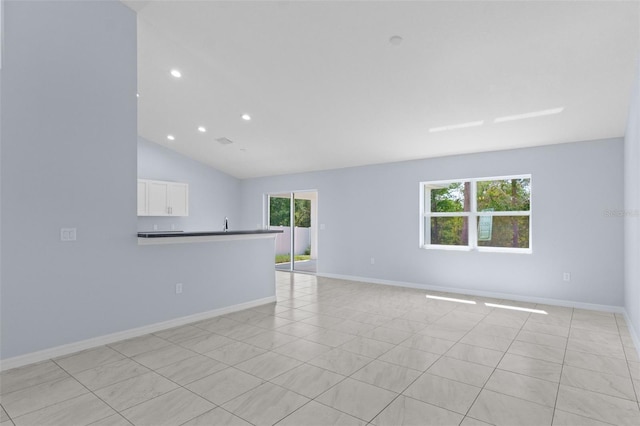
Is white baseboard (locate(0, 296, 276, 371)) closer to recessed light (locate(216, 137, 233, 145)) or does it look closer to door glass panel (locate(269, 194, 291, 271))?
recessed light (locate(216, 137, 233, 145))

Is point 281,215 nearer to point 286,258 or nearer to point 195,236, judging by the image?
point 286,258

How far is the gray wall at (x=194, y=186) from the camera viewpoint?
23.9 ft

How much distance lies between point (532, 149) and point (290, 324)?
171 inches

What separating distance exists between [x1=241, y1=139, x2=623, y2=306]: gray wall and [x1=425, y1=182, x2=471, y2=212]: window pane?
23 cm

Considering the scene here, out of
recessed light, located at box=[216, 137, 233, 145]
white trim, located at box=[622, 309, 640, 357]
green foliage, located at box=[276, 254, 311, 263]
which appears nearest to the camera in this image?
white trim, located at box=[622, 309, 640, 357]

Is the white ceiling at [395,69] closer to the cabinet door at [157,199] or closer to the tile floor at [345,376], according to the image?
the cabinet door at [157,199]

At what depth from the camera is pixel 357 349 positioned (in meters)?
3.11

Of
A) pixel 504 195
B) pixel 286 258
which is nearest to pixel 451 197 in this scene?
pixel 504 195

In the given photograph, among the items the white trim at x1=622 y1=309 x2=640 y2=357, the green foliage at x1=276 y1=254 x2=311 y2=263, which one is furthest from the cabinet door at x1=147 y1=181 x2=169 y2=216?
the white trim at x1=622 y1=309 x2=640 y2=357

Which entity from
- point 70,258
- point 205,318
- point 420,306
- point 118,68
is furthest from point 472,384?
point 118,68

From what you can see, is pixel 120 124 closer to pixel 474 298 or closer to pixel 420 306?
pixel 420 306

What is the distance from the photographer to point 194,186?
8102 mm

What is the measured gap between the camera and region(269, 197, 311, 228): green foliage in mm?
8461

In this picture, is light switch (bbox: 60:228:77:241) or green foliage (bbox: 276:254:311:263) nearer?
light switch (bbox: 60:228:77:241)
